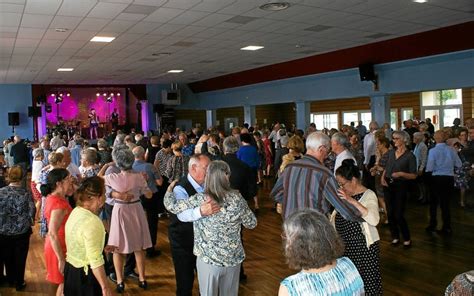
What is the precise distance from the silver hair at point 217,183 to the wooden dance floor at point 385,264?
6.47 feet

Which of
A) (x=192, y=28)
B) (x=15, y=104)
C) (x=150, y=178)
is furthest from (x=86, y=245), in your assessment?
(x=15, y=104)

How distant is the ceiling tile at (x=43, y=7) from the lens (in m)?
5.80

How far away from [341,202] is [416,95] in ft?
50.4

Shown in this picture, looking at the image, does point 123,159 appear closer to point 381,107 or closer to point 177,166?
point 177,166

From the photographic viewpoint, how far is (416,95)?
663 inches

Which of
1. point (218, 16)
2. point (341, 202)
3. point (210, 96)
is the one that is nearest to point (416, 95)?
point (210, 96)

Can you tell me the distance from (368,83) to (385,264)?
24.9 ft

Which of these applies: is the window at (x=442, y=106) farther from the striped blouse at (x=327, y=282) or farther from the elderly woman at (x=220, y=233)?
the striped blouse at (x=327, y=282)

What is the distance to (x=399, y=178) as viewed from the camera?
18.3 ft

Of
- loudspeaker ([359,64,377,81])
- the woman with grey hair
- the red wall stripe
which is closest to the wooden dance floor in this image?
the woman with grey hair

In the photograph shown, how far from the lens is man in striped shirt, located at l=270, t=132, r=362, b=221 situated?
3129 mm

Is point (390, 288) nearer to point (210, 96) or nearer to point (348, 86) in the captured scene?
point (348, 86)

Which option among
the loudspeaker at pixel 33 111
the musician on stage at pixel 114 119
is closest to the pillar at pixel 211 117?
the musician on stage at pixel 114 119

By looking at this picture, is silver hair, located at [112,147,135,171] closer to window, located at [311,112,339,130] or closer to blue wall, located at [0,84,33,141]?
blue wall, located at [0,84,33,141]
